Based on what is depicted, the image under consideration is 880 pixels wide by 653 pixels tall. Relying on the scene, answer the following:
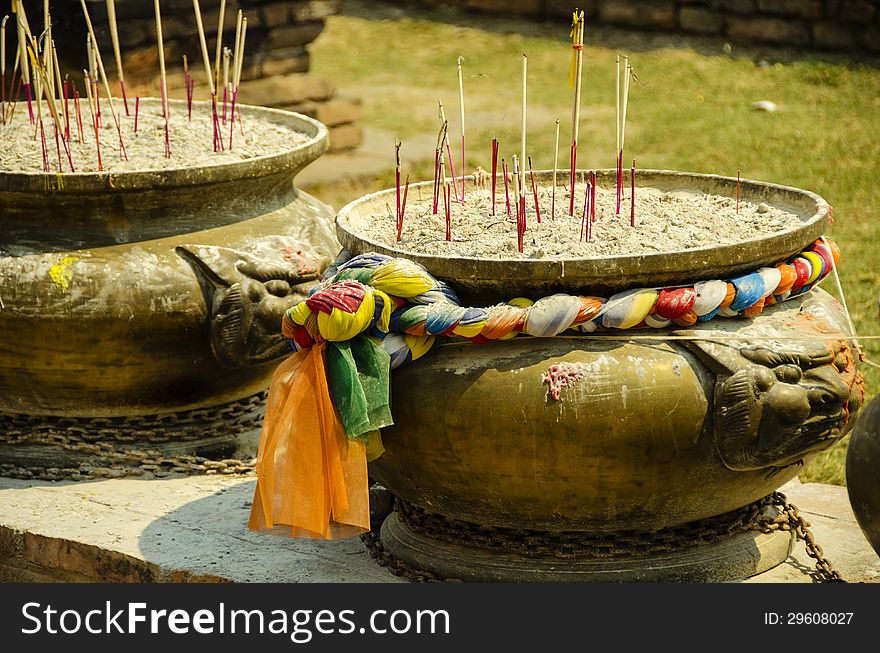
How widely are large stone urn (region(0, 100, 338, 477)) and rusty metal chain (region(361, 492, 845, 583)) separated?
2.67 feet

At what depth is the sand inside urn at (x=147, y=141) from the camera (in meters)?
3.76

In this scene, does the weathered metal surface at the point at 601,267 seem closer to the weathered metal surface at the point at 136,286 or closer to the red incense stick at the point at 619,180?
the red incense stick at the point at 619,180

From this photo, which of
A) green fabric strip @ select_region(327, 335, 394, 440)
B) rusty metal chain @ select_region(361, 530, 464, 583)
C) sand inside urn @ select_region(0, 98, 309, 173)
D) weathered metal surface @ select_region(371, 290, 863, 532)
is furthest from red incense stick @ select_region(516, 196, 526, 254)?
sand inside urn @ select_region(0, 98, 309, 173)

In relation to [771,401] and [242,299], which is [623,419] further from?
[242,299]

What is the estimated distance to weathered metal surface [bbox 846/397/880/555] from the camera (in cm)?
251

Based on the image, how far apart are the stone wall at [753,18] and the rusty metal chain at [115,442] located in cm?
715

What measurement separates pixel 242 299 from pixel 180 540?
2.25 feet

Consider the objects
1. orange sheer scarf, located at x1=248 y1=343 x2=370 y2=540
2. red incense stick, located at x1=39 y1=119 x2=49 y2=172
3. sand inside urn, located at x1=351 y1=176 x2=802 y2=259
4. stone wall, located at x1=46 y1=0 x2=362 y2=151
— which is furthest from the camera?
stone wall, located at x1=46 y1=0 x2=362 y2=151

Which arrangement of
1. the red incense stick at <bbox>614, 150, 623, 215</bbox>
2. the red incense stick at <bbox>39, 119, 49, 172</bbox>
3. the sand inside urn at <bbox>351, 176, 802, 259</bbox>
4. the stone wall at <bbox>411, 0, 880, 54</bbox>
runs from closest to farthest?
1. the sand inside urn at <bbox>351, 176, 802, 259</bbox>
2. the red incense stick at <bbox>614, 150, 623, 215</bbox>
3. the red incense stick at <bbox>39, 119, 49, 172</bbox>
4. the stone wall at <bbox>411, 0, 880, 54</bbox>

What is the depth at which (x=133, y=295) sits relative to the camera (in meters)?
3.54

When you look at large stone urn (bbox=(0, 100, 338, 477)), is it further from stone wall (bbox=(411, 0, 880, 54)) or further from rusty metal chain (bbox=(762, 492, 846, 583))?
stone wall (bbox=(411, 0, 880, 54))

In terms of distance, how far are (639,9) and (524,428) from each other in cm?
825

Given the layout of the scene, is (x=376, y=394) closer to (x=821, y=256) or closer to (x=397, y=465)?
(x=397, y=465)

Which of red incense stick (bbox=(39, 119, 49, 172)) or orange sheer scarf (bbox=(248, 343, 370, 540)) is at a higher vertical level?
red incense stick (bbox=(39, 119, 49, 172))
